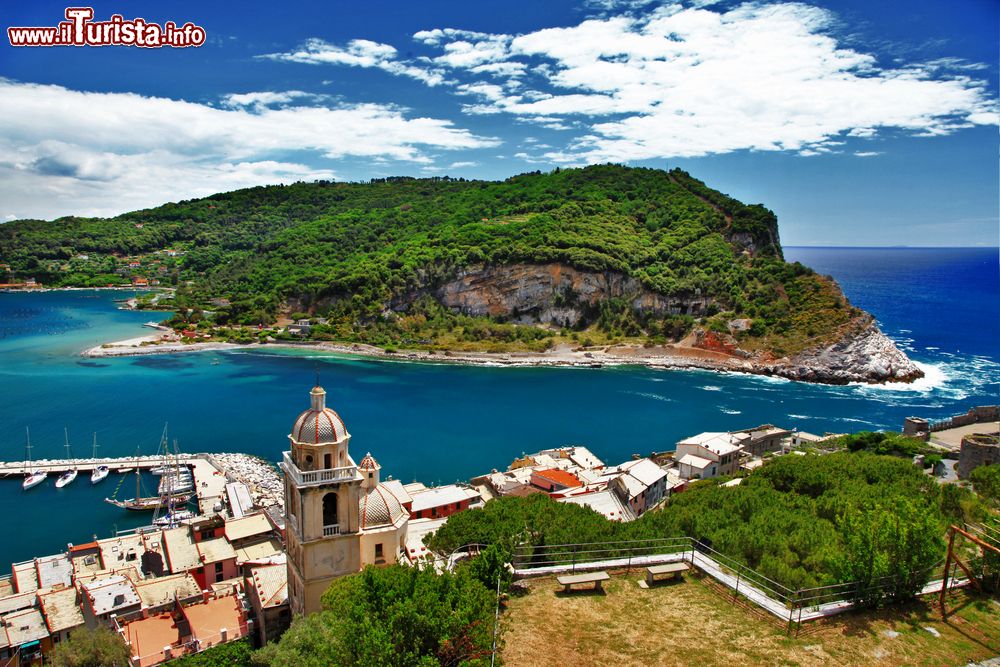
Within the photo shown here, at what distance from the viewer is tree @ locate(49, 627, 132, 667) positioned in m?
18.3

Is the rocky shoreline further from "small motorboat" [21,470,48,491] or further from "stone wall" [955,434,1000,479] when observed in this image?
"stone wall" [955,434,1000,479]

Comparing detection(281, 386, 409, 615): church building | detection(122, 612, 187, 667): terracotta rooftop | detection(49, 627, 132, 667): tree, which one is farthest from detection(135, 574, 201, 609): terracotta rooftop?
detection(281, 386, 409, 615): church building

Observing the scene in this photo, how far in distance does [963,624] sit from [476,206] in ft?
410

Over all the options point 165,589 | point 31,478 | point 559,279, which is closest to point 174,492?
point 31,478

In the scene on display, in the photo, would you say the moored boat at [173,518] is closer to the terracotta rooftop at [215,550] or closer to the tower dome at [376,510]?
the terracotta rooftop at [215,550]

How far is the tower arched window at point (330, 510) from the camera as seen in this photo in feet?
54.5

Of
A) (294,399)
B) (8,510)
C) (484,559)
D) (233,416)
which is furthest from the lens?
(294,399)

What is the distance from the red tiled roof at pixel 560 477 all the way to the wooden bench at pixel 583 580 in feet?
66.5

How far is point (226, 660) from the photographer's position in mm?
18031

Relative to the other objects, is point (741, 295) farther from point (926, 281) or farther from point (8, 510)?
point (926, 281)

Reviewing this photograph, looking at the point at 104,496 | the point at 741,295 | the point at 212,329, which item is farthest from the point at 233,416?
the point at 741,295

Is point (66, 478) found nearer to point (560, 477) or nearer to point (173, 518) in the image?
point (173, 518)

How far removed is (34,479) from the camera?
39.9 m

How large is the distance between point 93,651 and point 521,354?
70532 mm
